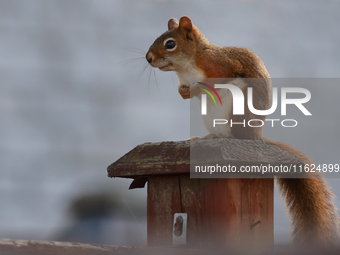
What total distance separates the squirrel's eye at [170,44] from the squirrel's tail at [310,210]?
0.95m

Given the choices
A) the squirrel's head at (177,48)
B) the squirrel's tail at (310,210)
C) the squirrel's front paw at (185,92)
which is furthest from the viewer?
the squirrel's head at (177,48)

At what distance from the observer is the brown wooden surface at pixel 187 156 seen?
1.40m

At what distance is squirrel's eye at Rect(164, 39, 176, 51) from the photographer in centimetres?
226

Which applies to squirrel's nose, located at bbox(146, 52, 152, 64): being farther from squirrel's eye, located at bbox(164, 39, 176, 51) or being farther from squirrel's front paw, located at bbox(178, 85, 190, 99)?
squirrel's front paw, located at bbox(178, 85, 190, 99)

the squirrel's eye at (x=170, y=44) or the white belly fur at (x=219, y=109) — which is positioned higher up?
the squirrel's eye at (x=170, y=44)

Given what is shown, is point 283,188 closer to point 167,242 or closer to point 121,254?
point 167,242

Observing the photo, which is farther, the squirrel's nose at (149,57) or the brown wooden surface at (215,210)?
the squirrel's nose at (149,57)

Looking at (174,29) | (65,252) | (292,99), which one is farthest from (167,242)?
(174,29)

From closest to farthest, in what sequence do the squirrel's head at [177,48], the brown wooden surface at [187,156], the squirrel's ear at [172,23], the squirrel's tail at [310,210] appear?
1. the brown wooden surface at [187,156]
2. the squirrel's tail at [310,210]
3. the squirrel's head at [177,48]
4. the squirrel's ear at [172,23]

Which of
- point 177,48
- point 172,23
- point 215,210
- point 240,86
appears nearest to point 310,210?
point 215,210

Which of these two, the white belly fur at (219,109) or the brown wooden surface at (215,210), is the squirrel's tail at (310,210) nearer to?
the brown wooden surface at (215,210)

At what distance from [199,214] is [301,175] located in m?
0.48

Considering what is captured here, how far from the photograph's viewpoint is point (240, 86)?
6.44 ft

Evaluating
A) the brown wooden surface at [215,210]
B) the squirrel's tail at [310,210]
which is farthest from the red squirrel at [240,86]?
the brown wooden surface at [215,210]
